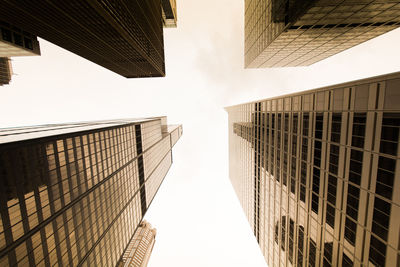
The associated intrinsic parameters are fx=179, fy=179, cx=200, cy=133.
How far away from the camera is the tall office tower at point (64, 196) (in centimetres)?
2062

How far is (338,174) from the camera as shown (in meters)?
18.3

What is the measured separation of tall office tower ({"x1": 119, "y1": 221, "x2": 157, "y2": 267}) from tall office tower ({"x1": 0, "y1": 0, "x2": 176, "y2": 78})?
11735 centimetres

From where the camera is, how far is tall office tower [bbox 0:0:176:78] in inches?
1447

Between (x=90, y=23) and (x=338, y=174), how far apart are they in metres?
57.3

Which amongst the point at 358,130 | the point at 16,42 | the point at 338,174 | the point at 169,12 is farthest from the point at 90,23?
the point at 169,12

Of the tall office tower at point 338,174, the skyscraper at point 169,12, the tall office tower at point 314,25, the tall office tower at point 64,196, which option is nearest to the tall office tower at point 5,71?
the tall office tower at point 64,196

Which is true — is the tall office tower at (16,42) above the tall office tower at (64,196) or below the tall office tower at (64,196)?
above

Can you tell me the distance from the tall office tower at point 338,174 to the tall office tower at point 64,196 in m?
35.5

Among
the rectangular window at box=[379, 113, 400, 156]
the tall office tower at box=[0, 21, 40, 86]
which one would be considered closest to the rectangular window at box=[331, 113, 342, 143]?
the rectangular window at box=[379, 113, 400, 156]

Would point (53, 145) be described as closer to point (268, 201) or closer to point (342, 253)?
point (342, 253)

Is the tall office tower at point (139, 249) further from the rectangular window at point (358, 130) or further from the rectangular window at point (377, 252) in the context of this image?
the rectangular window at point (358, 130)

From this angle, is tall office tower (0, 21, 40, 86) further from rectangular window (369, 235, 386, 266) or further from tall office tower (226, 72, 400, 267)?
rectangular window (369, 235, 386, 266)

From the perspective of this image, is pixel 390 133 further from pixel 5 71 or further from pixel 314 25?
pixel 5 71

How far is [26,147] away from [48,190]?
273 inches
